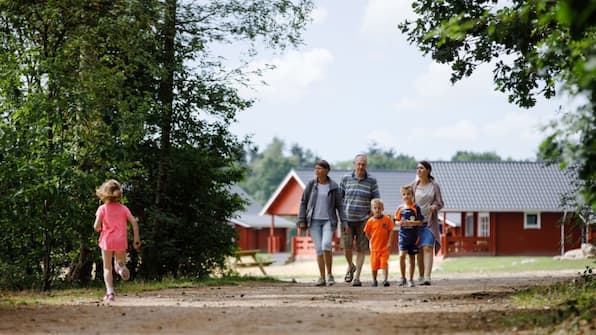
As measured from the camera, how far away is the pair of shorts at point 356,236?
16.9 meters

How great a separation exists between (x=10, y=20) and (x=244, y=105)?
5.28m

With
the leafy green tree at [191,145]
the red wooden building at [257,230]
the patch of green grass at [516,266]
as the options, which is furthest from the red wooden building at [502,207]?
→ the leafy green tree at [191,145]

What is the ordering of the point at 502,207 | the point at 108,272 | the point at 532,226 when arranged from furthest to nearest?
1. the point at 532,226
2. the point at 502,207
3. the point at 108,272

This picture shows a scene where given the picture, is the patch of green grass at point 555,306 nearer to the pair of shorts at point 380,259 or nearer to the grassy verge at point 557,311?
the grassy verge at point 557,311

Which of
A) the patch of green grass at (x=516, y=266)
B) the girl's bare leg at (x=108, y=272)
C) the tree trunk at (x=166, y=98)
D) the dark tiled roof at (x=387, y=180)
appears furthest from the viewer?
the dark tiled roof at (x=387, y=180)

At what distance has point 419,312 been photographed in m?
10.9

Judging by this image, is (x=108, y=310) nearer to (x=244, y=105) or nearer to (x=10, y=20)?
(x=10, y=20)

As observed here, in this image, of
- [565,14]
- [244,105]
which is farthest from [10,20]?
[565,14]

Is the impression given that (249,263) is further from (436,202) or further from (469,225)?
(469,225)

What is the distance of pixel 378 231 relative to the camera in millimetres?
16250

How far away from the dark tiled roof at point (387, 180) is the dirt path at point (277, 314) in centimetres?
4632

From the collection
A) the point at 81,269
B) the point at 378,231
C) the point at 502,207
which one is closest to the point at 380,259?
the point at 378,231

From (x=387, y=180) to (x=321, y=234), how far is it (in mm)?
47679

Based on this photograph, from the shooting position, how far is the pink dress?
44.4 feet
